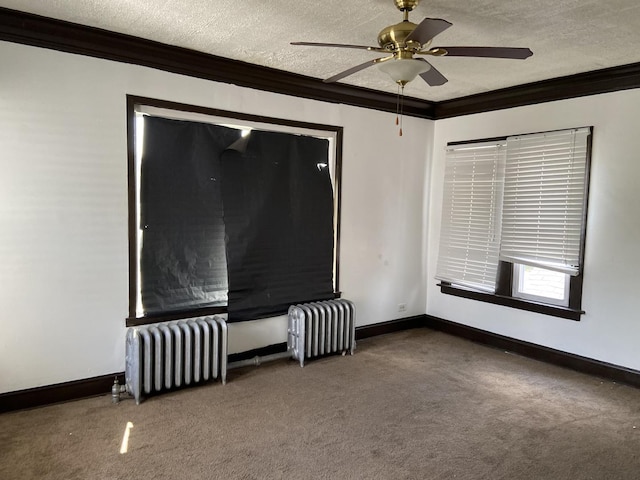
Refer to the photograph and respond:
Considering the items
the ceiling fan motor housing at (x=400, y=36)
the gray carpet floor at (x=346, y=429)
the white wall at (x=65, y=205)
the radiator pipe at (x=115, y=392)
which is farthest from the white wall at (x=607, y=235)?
the radiator pipe at (x=115, y=392)

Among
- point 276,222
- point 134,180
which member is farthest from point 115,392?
point 276,222

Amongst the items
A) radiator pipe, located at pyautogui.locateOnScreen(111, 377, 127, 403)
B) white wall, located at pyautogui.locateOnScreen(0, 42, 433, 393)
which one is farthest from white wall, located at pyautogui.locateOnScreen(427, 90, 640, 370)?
radiator pipe, located at pyautogui.locateOnScreen(111, 377, 127, 403)

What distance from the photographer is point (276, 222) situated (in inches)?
172

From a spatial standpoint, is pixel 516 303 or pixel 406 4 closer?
pixel 406 4

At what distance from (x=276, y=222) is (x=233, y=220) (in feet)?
1.49

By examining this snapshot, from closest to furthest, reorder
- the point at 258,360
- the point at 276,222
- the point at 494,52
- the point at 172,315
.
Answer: the point at 494,52 → the point at 172,315 → the point at 258,360 → the point at 276,222

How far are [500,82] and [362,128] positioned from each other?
1.42 m

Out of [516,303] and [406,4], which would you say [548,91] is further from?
[406,4]

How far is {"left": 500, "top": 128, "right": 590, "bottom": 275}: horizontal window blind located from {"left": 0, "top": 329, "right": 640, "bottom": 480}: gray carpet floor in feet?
3.75

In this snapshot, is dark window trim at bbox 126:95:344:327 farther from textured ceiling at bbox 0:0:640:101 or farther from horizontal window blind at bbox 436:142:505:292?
horizontal window blind at bbox 436:142:505:292

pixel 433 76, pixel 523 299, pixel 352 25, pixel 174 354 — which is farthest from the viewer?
pixel 523 299

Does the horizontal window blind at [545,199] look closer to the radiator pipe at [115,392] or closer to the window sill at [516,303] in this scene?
the window sill at [516,303]

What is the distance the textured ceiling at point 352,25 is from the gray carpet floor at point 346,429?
269cm

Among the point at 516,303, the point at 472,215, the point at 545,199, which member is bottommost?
the point at 516,303
